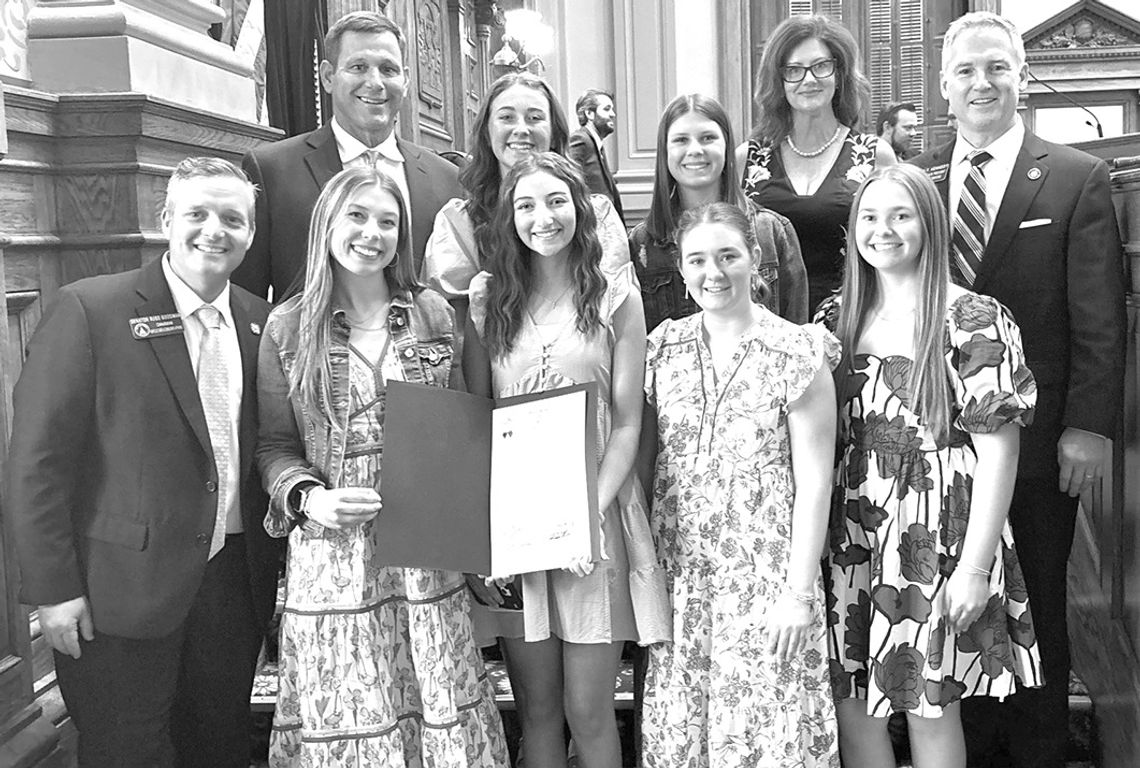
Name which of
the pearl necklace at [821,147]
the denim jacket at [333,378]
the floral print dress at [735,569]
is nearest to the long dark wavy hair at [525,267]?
the denim jacket at [333,378]

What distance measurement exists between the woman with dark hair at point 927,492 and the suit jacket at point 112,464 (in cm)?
128

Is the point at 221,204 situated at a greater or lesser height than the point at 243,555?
greater

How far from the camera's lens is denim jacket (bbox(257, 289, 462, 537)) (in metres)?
2.12

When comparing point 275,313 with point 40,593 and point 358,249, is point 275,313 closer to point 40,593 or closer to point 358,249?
point 358,249

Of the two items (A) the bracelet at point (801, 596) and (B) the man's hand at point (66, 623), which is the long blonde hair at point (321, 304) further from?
(A) the bracelet at point (801, 596)

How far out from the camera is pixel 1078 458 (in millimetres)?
2334

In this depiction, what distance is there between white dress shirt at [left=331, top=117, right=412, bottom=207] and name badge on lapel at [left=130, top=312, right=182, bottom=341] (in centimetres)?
85

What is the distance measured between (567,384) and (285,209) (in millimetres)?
984

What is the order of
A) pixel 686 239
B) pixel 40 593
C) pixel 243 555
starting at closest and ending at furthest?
pixel 40 593 → pixel 686 239 → pixel 243 555

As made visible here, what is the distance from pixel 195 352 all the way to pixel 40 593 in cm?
52

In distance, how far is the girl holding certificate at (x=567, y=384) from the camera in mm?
2145

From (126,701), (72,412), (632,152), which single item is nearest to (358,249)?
(72,412)

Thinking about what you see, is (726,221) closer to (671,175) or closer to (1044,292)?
(671,175)

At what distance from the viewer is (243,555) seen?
2268 millimetres
